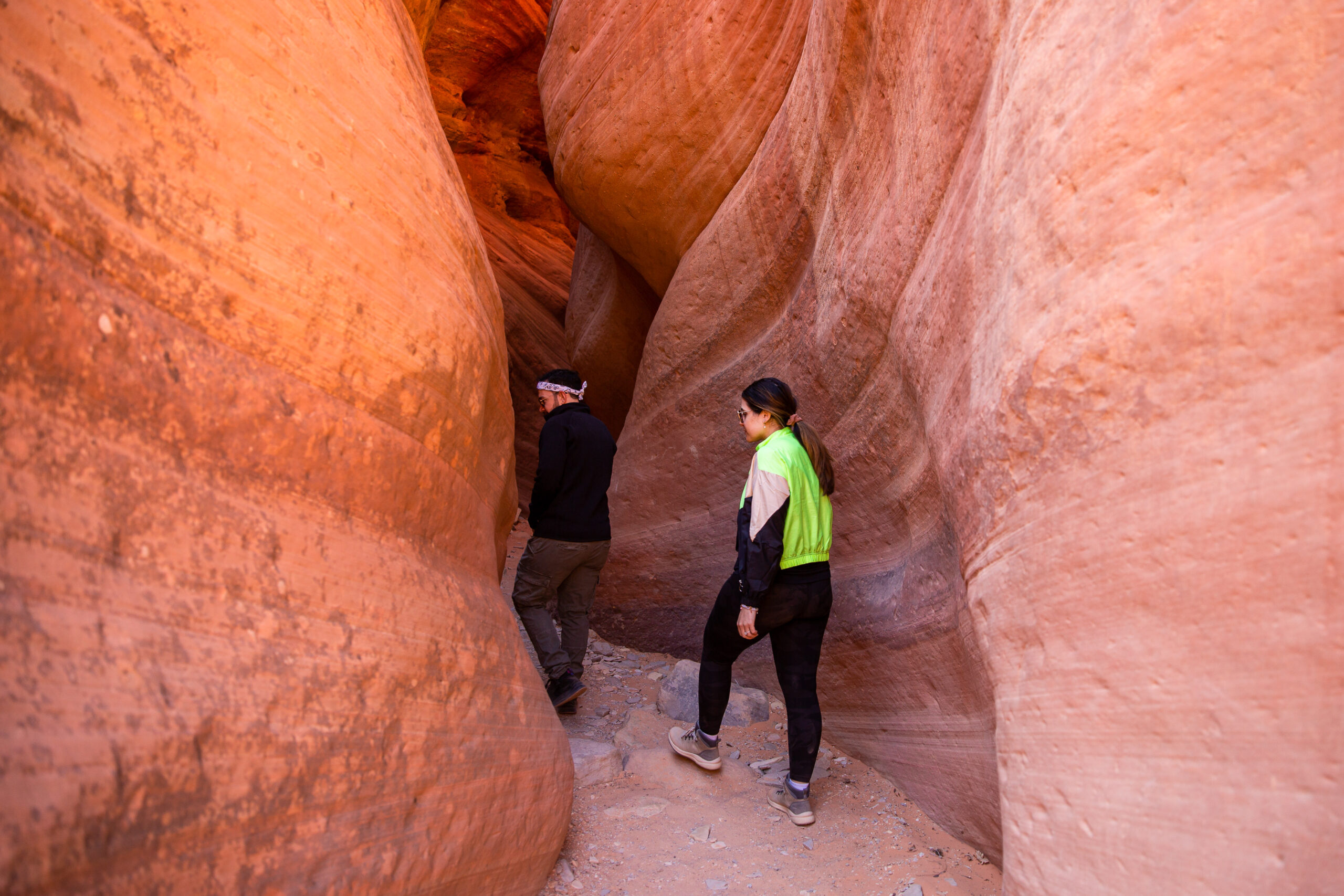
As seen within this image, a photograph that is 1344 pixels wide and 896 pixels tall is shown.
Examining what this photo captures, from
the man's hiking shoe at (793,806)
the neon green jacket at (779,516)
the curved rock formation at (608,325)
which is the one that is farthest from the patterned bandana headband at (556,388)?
the curved rock formation at (608,325)

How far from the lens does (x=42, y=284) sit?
146cm

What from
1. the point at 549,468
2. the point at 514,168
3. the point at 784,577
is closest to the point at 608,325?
the point at 549,468

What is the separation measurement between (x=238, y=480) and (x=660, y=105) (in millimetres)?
4292

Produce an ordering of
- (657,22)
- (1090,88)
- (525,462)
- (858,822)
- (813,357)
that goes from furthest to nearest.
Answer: (525,462)
(657,22)
(813,357)
(858,822)
(1090,88)

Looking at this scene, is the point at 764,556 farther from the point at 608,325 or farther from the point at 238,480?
the point at 608,325

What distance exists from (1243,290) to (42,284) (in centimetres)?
223

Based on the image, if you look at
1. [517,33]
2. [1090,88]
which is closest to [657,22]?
[1090,88]

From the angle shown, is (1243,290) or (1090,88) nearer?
(1243,290)

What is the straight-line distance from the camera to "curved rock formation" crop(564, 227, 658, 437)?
731 cm

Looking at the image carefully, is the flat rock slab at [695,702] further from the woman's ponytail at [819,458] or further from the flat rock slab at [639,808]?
the woman's ponytail at [819,458]

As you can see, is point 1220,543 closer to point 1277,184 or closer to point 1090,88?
point 1277,184

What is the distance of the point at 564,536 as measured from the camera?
4.09 meters

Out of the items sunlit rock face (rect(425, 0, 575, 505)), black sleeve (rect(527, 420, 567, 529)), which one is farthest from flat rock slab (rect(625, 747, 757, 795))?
sunlit rock face (rect(425, 0, 575, 505))

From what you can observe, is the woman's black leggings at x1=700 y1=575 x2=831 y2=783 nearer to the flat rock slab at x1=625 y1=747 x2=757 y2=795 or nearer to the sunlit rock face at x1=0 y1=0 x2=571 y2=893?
the flat rock slab at x1=625 y1=747 x2=757 y2=795
